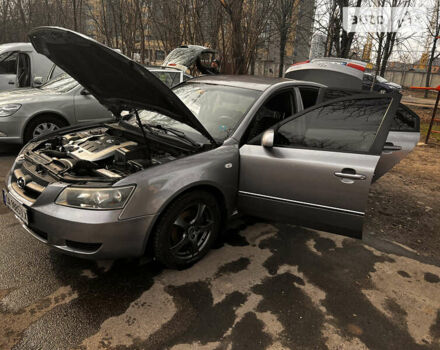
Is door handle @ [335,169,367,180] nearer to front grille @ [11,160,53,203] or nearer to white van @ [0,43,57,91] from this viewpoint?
front grille @ [11,160,53,203]

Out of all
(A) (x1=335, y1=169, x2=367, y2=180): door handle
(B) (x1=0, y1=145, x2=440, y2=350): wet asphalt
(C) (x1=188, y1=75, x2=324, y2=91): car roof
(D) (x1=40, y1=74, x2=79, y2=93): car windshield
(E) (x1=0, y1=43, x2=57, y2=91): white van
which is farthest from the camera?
(E) (x1=0, y1=43, x2=57, y2=91): white van

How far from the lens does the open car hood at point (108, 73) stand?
2.21 meters

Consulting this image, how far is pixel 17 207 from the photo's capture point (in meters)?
2.51

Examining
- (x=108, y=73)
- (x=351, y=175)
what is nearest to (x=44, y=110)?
(x=108, y=73)

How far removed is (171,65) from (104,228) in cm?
552

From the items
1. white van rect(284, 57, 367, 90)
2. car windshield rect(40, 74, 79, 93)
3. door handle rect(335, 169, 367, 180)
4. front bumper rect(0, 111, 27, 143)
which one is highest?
white van rect(284, 57, 367, 90)

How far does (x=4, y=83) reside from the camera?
805 cm

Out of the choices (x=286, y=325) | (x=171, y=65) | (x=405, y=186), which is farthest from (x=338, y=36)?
(x=286, y=325)

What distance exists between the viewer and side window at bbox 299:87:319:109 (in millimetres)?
3695

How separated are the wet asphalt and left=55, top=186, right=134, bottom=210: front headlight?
0.71 m

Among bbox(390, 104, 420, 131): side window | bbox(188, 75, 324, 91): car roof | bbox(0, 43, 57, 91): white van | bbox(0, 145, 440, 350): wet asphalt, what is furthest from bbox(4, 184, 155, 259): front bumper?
bbox(0, 43, 57, 91): white van

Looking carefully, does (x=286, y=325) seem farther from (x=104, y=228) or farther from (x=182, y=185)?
(x=104, y=228)

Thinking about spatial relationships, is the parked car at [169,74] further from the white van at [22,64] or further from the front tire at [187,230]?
the front tire at [187,230]

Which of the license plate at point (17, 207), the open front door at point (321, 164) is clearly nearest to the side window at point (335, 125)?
the open front door at point (321, 164)
